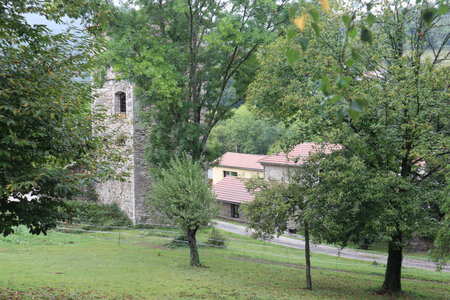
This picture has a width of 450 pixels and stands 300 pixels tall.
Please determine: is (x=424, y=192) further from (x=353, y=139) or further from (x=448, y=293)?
(x=448, y=293)

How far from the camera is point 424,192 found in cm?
1202

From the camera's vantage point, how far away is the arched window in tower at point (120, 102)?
27.1 m

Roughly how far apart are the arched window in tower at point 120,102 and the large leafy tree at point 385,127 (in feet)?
53.2

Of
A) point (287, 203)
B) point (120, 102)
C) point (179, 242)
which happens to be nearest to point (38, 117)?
point (287, 203)

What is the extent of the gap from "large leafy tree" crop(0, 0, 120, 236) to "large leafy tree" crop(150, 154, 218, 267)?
7133 millimetres

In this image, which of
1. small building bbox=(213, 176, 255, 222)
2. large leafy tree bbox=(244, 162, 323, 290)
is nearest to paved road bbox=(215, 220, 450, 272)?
small building bbox=(213, 176, 255, 222)

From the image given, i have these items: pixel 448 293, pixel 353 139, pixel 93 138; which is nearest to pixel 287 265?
pixel 448 293

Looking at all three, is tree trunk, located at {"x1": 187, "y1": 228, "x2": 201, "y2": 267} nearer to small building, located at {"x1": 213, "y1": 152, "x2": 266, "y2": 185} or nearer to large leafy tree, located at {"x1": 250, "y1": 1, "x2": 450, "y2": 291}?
large leafy tree, located at {"x1": 250, "y1": 1, "x2": 450, "y2": 291}

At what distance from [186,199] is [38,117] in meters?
9.71

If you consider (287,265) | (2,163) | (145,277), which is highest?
(2,163)

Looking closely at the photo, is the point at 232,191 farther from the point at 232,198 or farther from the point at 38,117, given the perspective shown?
the point at 38,117

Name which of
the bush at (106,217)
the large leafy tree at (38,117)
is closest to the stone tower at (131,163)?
the bush at (106,217)

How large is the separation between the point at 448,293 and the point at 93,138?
14.7 metres

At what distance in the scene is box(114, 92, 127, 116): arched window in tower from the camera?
27.1 metres
